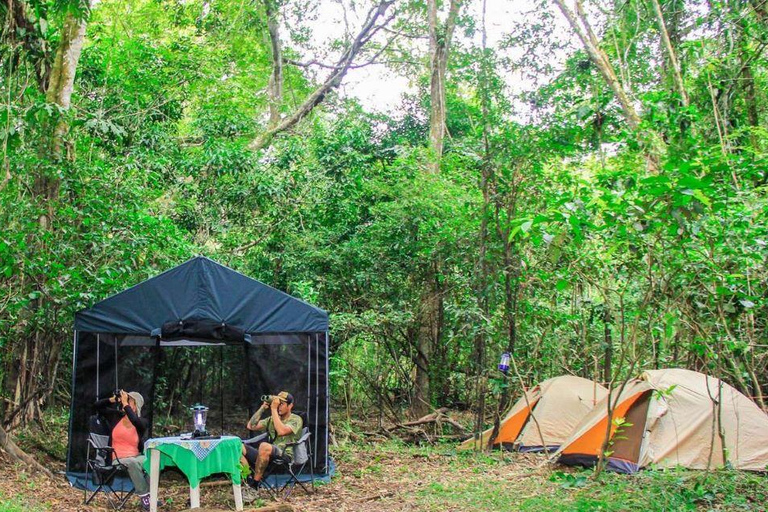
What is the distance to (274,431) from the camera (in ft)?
23.5

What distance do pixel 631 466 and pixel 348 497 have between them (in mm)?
2960

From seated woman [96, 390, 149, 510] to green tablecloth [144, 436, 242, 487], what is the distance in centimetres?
14

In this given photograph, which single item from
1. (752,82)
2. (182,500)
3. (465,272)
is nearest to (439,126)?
(465,272)

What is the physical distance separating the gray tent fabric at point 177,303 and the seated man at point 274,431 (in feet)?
2.62

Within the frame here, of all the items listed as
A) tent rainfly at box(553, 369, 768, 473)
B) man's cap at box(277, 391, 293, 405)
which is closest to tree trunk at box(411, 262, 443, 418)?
tent rainfly at box(553, 369, 768, 473)

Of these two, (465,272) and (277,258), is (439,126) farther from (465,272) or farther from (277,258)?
(277,258)

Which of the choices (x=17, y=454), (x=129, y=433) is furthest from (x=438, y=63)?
(x=17, y=454)

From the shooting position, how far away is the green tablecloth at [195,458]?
5.99m

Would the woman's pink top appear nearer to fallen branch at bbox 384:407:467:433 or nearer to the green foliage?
the green foliage

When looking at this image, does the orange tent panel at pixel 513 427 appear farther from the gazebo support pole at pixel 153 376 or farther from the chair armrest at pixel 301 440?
the gazebo support pole at pixel 153 376

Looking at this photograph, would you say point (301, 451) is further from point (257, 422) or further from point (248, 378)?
point (248, 378)

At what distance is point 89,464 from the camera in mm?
6637

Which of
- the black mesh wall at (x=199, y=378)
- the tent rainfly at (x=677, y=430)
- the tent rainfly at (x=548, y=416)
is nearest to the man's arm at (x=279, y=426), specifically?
the black mesh wall at (x=199, y=378)

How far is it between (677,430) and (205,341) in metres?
4.91
